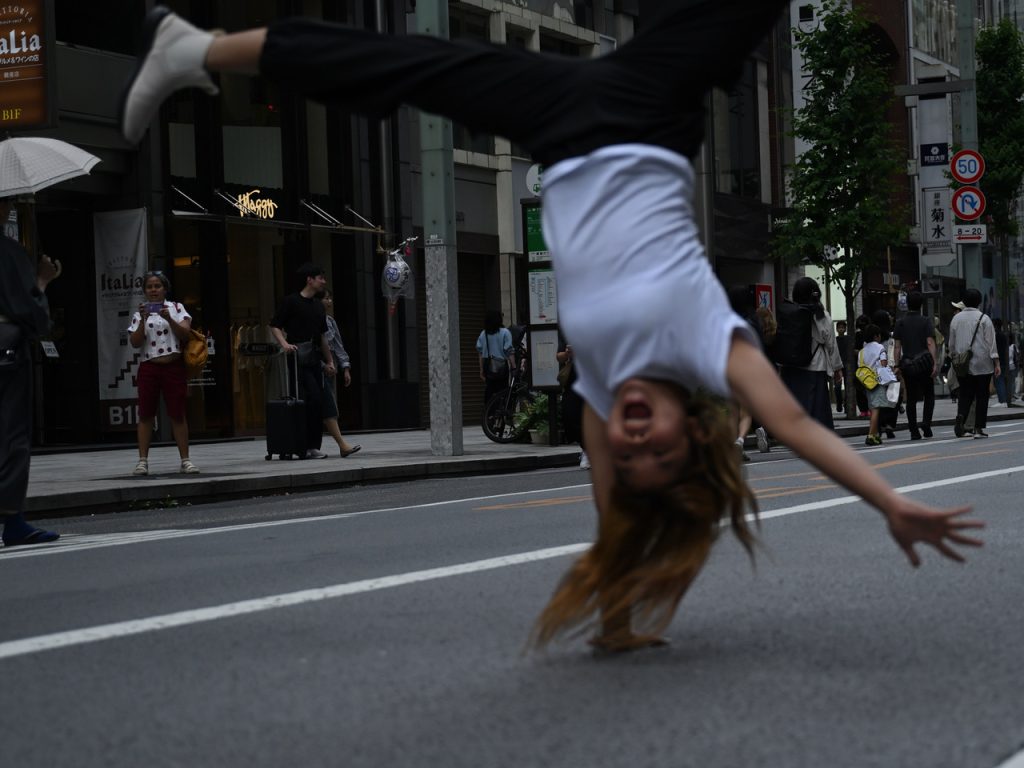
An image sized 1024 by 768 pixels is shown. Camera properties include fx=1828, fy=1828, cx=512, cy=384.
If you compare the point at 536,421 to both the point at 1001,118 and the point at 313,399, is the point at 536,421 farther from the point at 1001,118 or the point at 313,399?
the point at 1001,118

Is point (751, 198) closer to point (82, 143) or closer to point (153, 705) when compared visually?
point (82, 143)

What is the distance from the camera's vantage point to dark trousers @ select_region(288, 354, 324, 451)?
17.3m

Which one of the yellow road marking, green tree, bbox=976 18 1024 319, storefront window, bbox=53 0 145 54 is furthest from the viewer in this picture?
green tree, bbox=976 18 1024 319

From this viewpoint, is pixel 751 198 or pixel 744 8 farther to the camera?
Result: pixel 751 198

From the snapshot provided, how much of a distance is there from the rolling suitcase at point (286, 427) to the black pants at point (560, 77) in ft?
41.5

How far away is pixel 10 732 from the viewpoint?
4133 mm

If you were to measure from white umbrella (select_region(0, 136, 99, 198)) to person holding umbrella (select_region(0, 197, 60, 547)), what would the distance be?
20.5 inches

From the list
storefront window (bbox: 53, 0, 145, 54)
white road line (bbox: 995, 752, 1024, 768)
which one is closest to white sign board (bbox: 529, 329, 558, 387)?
storefront window (bbox: 53, 0, 145, 54)

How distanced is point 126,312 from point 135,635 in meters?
16.4

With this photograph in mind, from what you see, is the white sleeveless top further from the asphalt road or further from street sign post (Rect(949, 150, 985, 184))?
street sign post (Rect(949, 150, 985, 184))

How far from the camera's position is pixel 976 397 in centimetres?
2006

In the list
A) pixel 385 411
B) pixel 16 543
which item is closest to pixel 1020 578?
pixel 16 543

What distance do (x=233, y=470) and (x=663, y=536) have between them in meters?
11.3

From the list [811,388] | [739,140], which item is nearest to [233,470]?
[811,388]
